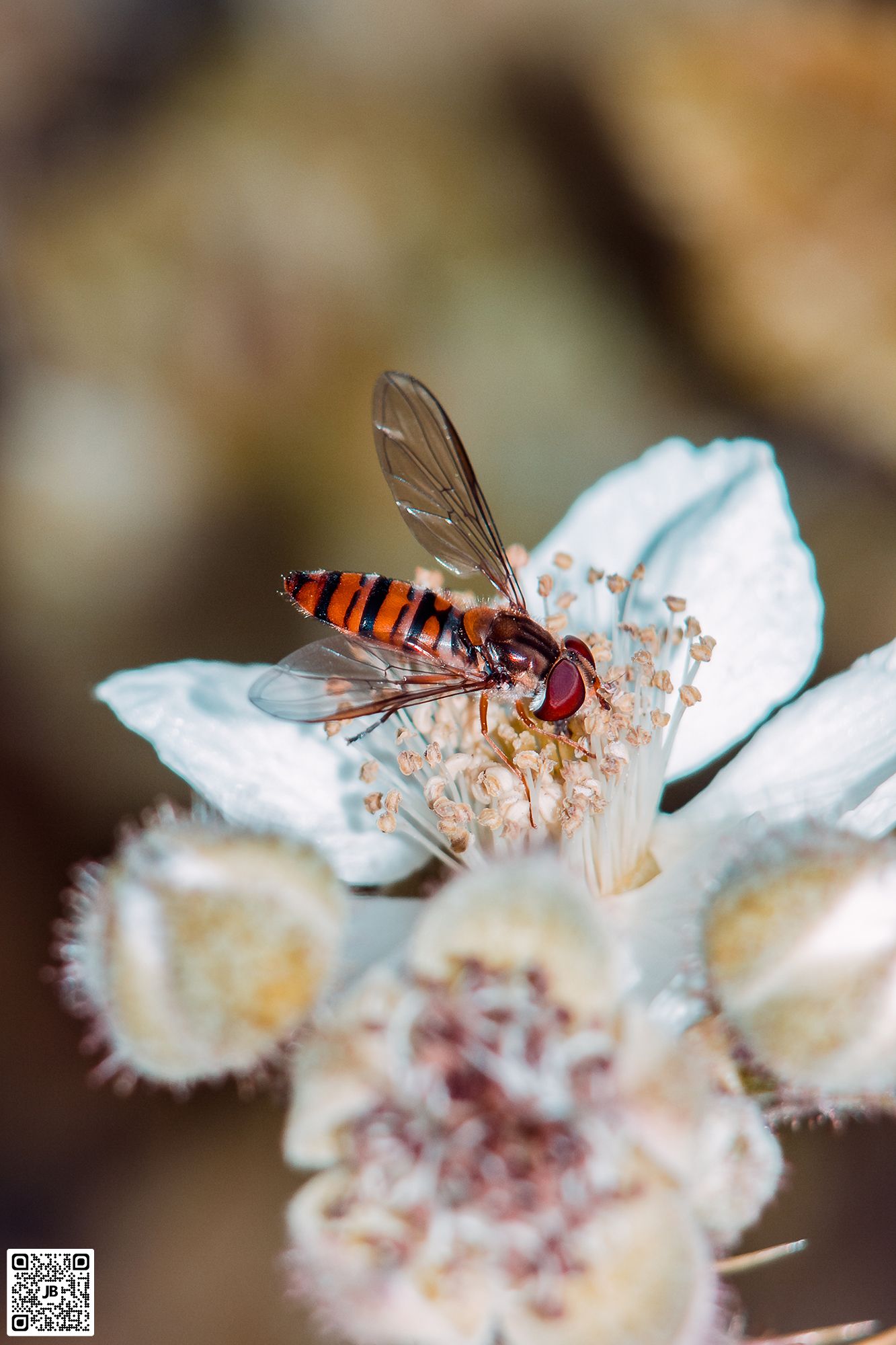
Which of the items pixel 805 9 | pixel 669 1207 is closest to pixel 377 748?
pixel 669 1207

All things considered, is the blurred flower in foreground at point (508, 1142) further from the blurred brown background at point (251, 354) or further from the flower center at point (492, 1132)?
the blurred brown background at point (251, 354)

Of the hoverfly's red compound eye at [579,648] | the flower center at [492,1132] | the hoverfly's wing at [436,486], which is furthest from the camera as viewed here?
the hoverfly's wing at [436,486]

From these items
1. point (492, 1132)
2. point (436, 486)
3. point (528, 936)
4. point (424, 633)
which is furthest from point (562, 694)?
point (492, 1132)

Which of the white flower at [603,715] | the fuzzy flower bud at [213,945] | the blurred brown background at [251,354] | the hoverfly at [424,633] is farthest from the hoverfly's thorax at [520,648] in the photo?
the blurred brown background at [251,354]

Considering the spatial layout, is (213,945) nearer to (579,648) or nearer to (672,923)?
(672,923)

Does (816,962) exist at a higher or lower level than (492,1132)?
higher

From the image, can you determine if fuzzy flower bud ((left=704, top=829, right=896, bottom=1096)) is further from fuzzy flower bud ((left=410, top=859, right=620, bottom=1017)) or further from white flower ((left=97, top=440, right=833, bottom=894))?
white flower ((left=97, top=440, right=833, bottom=894))

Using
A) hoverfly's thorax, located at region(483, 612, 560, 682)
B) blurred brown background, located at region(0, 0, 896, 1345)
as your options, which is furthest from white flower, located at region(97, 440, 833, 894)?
blurred brown background, located at region(0, 0, 896, 1345)

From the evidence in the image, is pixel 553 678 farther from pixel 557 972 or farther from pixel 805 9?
A: pixel 805 9
